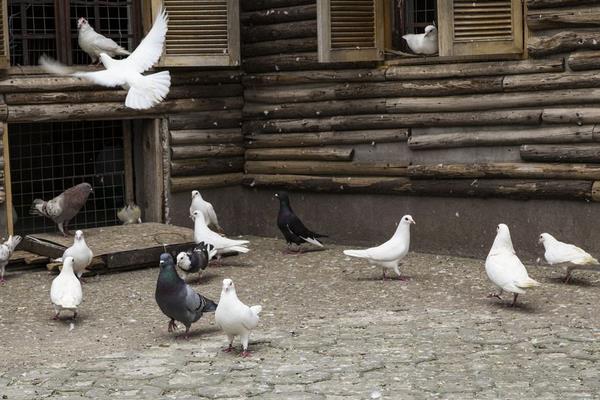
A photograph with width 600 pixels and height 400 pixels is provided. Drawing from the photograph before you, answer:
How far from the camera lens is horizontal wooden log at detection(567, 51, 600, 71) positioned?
34.7ft

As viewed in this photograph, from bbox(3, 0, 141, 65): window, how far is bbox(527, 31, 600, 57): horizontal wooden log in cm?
446

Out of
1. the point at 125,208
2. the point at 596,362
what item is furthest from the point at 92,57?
the point at 596,362

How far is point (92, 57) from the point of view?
12305mm

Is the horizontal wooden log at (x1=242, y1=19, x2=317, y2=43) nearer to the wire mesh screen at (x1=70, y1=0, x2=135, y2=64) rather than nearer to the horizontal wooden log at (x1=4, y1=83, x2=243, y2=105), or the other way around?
the horizontal wooden log at (x1=4, y1=83, x2=243, y2=105)

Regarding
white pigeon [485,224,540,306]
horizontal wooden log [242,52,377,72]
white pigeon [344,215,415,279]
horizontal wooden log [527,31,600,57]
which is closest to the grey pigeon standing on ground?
white pigeon [344,215,415,279]

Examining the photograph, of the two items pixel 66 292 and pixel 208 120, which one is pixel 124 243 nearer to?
pixel 208 120

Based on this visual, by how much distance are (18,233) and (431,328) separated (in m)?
6.07

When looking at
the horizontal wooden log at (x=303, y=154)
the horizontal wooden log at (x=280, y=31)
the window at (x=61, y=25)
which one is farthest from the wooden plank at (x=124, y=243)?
the horizontal wooden log at (x=280, y=31)

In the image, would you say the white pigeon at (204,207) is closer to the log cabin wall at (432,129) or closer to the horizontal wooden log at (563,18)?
the log cabin wall at (432,129)

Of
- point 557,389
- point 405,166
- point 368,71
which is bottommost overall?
point 557,389

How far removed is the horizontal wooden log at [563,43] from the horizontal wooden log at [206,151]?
411 centimetres

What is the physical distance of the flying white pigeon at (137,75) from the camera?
11.0 meters

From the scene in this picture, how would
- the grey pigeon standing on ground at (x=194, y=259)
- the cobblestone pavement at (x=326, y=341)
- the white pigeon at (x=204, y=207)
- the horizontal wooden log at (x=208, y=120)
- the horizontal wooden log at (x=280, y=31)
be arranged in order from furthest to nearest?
the horizontal wooden log at (x=208, y=120) < the horizontal wooden log at (x=280, y=31) < the white pigeon at (x=204, y=207) < the grey pigeon standing on ground at (x=194, y=259) < the cobblestone pavement at (x=326, y=341)

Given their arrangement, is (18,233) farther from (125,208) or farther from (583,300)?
(583,300)
